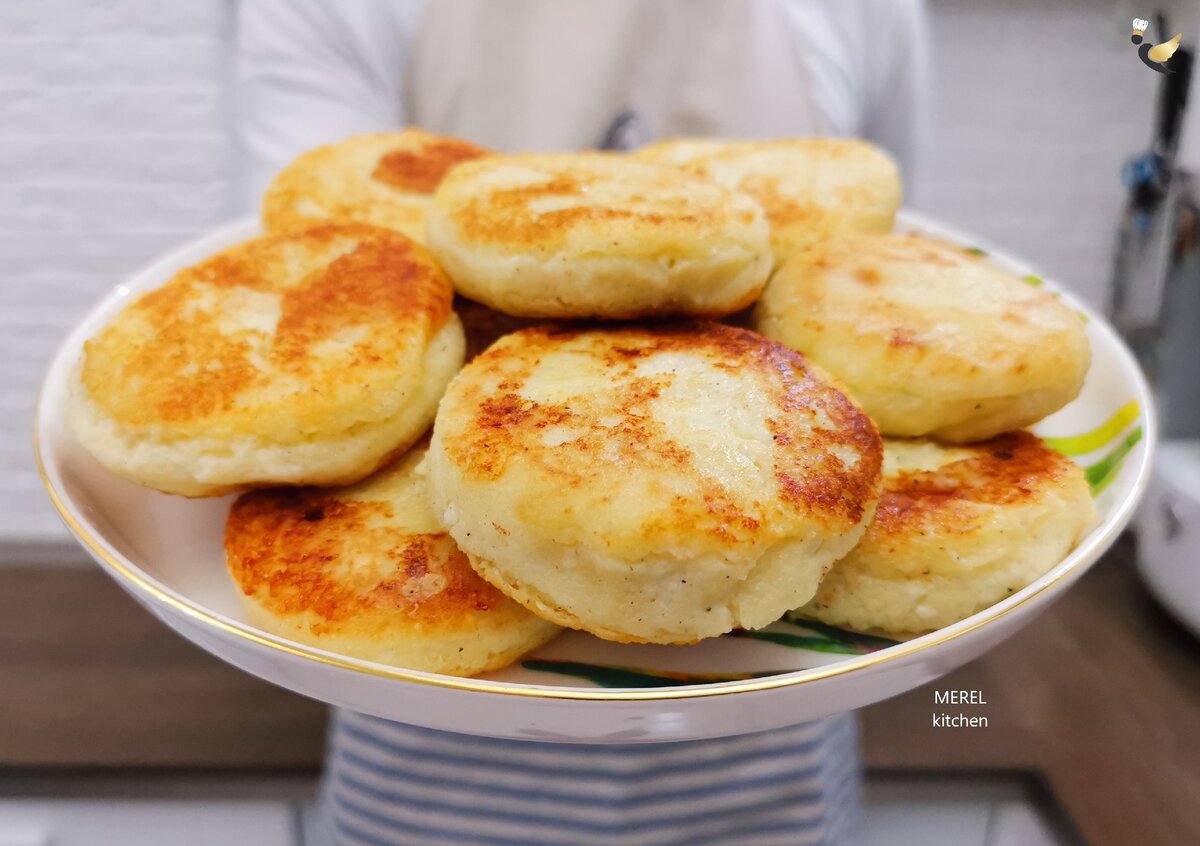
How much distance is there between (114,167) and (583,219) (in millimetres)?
2192

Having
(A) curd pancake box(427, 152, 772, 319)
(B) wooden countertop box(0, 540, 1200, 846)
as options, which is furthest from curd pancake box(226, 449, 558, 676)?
(B) wooden countertop box(0, 540, 1200, 846)

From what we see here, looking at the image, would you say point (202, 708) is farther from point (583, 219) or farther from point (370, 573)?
point (583, 219)

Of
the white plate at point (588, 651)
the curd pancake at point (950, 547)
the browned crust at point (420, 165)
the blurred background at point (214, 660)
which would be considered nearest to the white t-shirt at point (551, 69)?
the blurred background at point (214, 660)

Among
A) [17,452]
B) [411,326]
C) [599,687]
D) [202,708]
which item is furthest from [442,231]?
[17,452]

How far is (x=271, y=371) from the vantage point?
25.9 inches

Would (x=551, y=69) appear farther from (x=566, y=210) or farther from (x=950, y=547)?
(x=950, y=547)

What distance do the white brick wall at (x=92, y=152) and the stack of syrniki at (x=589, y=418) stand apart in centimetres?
187

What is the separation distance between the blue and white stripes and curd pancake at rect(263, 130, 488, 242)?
0.58m

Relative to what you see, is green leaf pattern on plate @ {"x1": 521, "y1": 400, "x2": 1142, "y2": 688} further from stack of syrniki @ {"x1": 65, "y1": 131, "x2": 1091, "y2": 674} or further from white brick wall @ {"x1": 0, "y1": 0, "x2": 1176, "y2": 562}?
white brick wall @ {"x1": 0, "y1": 0, "x2": 1176, "y2": 562}

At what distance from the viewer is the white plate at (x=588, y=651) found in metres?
0.46

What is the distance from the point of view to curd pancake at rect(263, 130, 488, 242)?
0.91 m

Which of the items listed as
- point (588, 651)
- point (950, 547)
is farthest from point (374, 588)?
point (950, 547)

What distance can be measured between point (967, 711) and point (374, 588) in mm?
986

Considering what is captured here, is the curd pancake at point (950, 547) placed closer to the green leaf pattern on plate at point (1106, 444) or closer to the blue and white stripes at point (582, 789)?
the green leaf pattern on plate at point (1106, 444)
